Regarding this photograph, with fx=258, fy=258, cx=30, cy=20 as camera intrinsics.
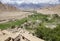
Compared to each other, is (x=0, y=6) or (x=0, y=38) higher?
(x=0, y=38)

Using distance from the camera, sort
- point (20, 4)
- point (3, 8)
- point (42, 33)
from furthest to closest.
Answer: point (20, 4), point (3, 8), point (42, 33)

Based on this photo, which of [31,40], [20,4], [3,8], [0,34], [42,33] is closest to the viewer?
[31,40]

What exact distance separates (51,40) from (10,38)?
2.92 meters

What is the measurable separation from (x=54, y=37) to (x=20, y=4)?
134850 mm

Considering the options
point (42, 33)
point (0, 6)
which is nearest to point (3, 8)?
point (0, 6)

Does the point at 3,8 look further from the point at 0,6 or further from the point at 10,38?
the point at 10,38

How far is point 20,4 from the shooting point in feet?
496

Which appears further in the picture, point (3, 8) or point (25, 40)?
point (3, 8)

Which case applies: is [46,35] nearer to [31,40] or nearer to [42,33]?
[42,33]

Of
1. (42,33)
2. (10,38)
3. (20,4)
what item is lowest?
(20,4)

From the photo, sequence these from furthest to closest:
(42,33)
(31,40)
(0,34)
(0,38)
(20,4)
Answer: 1. (20,4)
2. (42,33)
3. (0,34)
4. (0,38)
5. (31,40)

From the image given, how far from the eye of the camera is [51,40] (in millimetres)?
16719

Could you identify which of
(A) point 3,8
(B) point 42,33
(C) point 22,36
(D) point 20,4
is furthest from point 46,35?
(D) point 20,4

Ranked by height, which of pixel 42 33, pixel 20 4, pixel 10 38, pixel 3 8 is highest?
pixel 10 38
